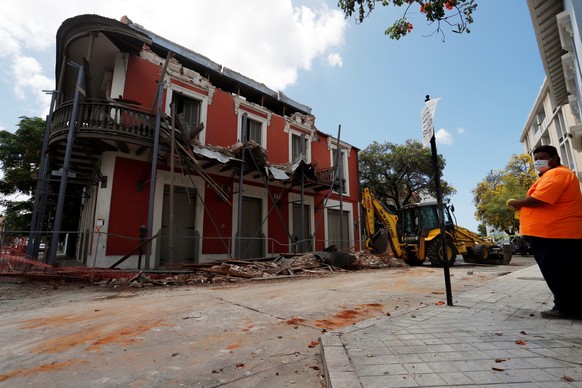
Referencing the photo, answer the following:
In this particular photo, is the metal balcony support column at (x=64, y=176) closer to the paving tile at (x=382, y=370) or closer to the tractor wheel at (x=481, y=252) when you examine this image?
the paving tile at (x=382, y=370)

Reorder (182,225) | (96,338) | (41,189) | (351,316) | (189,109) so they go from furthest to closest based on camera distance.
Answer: (189,109), (182,225), (41,189), (351,316), (96,338)

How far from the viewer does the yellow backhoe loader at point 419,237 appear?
12430 mm

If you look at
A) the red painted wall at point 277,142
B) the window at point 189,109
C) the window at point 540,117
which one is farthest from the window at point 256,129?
the window at point 540,117

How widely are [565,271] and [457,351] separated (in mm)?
1829

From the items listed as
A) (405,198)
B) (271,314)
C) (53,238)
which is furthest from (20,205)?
(405,198)

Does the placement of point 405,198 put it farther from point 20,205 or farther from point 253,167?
point 20,205

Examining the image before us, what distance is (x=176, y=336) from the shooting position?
9.29 feet

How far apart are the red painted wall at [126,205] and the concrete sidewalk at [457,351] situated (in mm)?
8341

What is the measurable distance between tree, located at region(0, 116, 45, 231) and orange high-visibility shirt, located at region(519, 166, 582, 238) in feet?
67.1

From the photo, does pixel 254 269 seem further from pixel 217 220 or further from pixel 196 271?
pixel 217 220

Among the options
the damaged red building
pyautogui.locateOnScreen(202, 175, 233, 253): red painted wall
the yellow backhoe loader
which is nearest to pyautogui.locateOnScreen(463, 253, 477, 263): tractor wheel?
the yellow backhoe loader

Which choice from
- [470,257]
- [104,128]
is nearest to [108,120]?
[104,128]

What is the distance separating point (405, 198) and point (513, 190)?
8454mm

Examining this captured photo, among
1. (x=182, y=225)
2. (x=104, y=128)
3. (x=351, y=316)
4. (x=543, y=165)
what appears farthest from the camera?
(x=182, y=225)
